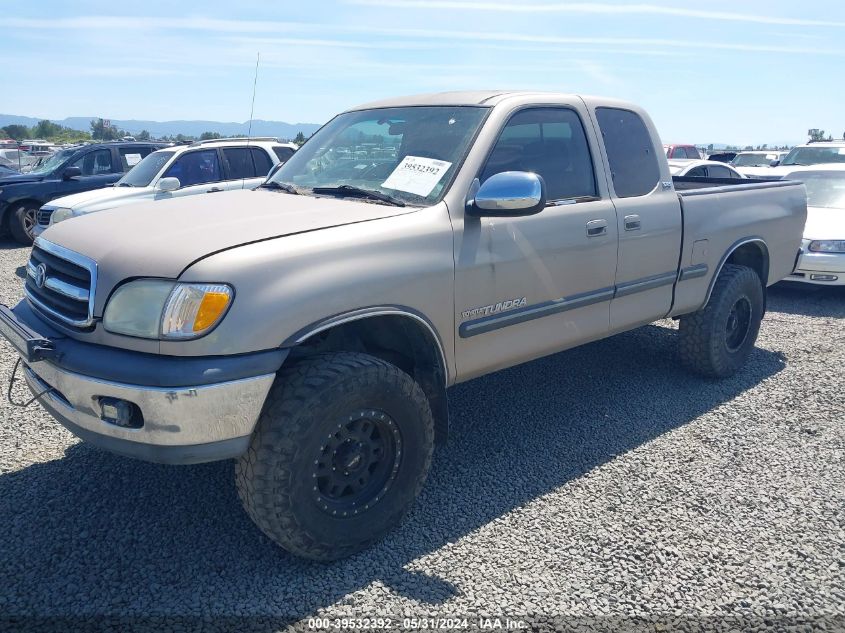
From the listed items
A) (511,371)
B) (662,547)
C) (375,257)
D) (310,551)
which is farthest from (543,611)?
(511,371)

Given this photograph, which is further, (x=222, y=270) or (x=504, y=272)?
(x=504, y=272)

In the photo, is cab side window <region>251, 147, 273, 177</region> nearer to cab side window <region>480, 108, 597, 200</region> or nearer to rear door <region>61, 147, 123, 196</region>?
rear door <region>61, 147, 123, 196</region>

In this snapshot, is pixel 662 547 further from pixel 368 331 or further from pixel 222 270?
Answer: pixel 222 270

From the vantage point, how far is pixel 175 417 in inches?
97.0

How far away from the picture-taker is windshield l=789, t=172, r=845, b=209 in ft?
Answer: 29.1

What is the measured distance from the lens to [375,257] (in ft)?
9.59

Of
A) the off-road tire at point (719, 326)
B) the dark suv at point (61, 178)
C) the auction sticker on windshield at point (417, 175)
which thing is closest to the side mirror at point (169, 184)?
the dark suv at point (61, 178)

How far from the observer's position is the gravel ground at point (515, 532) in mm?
2691

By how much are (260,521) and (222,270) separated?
1004mm

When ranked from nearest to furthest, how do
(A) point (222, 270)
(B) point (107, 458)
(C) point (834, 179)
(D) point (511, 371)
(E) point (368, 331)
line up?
(A) point (222, 270)
(E) point (368, 331)
(B) point (107, 458)
(D) point (511, 371)
(C) point (834, 179)

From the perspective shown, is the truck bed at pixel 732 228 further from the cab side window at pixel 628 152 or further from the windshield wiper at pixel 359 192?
the windshield wiper at pixel 359 192

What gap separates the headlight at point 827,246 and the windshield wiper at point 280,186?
6650 millimetres

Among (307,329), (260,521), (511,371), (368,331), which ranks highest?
(307,329)

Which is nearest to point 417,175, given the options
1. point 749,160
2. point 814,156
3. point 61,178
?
point 61,178
